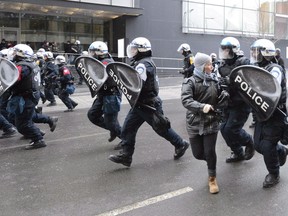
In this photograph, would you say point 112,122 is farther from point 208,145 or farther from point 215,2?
point 215,2

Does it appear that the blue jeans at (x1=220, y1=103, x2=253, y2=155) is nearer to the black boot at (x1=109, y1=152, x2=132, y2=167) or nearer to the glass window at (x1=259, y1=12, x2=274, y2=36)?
the black boot at (x1=109, y1=152, x2=132, y2=167)

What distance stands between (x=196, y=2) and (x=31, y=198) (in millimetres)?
23459

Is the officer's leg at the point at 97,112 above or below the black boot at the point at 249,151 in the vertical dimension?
above

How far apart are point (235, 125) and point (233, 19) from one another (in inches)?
956

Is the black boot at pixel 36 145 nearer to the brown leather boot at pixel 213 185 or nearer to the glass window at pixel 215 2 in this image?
the brown leather boot at pixel 213 185

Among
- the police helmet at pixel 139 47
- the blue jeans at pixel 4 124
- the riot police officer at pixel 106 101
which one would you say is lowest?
the blue jeans at pixel 4 124

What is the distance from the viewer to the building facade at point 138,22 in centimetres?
2220

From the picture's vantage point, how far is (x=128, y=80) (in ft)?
18.0

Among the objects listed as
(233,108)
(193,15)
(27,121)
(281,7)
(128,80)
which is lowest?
(27,121)

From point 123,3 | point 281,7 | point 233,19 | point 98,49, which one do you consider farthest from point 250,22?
point 98,49

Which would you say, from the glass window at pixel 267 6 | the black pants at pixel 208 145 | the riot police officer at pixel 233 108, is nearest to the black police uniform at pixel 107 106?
the riot police officer at pixel 233 108

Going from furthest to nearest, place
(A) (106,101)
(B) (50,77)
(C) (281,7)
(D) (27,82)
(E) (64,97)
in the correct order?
(C) (281,7) → (B) (50,77) → (E) (64,97) → (D) (27,82) → (A) (106,101)

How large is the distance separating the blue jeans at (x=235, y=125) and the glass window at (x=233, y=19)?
23.6 meters

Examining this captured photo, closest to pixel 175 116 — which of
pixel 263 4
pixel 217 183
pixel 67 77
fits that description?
pixel 67 77
